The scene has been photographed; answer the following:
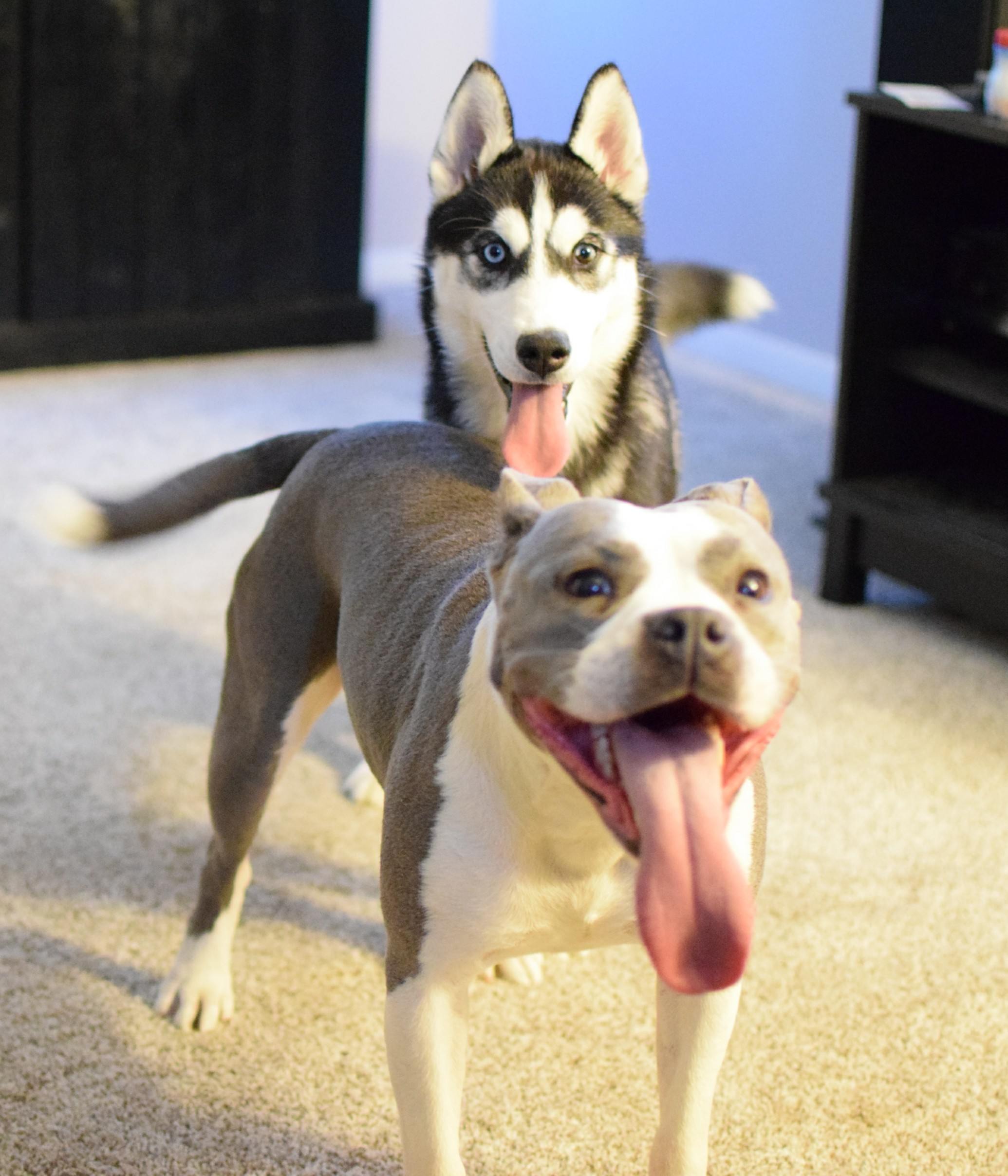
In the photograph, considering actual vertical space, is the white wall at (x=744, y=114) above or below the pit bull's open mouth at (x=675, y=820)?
above

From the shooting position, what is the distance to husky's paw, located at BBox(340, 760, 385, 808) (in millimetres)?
2146

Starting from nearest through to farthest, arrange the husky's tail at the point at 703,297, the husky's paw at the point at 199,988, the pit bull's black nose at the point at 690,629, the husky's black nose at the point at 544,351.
Result: the pit bull's black nose at the point at 690,629, the husky's paw at the point at 199,988, the husky's black nose at the point at 544,351, the husky's tail at the point at 703,297

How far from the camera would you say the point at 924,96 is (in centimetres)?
271

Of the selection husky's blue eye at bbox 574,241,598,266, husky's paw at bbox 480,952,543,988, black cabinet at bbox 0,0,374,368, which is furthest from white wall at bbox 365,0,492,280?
husky's paw at bbox 480,952,543,988

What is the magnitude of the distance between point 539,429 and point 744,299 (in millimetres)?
753

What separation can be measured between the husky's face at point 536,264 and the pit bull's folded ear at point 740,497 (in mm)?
624

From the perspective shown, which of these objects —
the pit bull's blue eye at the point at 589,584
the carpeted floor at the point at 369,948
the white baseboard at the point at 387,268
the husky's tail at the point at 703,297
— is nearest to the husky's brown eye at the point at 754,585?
the pit bull's blue eye at the point at 589,584

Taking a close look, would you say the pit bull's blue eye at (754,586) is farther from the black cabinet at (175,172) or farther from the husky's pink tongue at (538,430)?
the black cabinet at (175,172)

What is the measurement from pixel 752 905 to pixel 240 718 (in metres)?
0.71

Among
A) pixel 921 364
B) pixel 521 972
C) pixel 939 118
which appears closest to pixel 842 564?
pixel 921 364

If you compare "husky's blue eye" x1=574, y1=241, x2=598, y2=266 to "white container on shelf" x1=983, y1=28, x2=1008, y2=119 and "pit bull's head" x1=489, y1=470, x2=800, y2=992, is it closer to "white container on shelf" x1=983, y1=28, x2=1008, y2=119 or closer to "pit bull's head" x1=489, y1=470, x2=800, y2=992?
"pit bull's head" x1=489, y1=470, x2=800, y2=992

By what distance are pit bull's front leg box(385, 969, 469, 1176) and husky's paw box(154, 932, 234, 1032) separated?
1.50ft

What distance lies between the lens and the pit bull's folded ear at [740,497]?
1.25m

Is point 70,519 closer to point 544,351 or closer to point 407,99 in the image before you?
point 544,351
